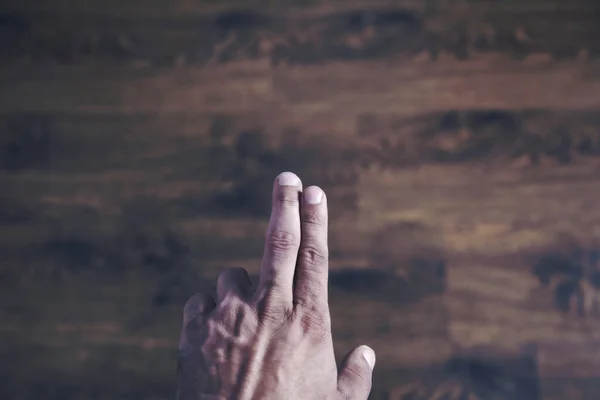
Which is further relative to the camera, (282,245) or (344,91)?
(344,91)

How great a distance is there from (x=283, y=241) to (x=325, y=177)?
0.37m

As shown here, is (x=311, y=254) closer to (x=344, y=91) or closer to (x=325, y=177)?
(x=325, y=177)

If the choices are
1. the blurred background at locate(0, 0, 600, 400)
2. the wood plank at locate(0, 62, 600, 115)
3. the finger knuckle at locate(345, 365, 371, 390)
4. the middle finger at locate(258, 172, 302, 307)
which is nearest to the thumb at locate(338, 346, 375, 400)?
the finger knuckle at locate(345, 365, 371, 390)

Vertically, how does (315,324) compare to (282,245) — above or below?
below

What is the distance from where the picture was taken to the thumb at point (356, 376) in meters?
0.87

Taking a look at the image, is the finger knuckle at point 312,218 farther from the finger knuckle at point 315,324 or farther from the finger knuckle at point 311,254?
the finger knuckle at point 315,324

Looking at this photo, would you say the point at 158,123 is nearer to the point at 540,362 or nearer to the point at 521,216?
the point at 521,216

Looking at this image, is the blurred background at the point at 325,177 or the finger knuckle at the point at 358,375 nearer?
the finger knuckle at the point at 358,375

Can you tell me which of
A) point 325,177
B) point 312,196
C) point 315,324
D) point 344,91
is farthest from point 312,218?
point 344,91

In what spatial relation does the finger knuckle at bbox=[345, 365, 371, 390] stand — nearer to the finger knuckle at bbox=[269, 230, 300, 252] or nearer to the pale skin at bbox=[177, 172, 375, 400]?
the pale skin at bbox=[177, 172, 375, 400]

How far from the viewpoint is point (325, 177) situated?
1208mm

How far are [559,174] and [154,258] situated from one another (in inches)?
35.5

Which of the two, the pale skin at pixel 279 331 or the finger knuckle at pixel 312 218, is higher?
the finger knuckle at pixel 312 218

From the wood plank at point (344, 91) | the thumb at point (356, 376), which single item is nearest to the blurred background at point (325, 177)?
the wood plank at point (344, 91)
